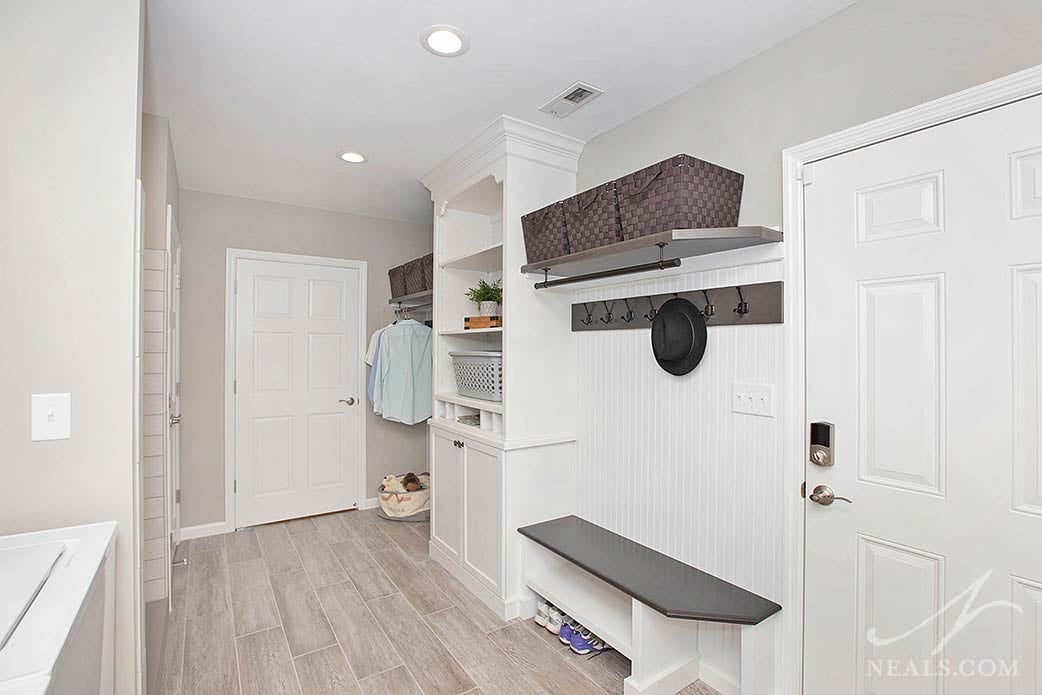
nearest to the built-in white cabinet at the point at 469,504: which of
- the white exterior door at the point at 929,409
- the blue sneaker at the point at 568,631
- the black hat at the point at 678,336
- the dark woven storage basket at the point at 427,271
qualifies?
the blue sneaker at the point at 568,631

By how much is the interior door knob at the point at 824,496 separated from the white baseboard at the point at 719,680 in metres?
0.80

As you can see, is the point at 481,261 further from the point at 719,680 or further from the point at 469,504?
the point at 719,680

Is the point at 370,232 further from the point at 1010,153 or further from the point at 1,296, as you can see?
the point at 1010,153

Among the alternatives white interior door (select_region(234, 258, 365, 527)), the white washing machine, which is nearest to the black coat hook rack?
the white washing machine

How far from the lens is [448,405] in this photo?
322 centimetres

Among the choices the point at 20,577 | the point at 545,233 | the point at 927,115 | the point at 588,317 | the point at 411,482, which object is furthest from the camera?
the point at 411,482

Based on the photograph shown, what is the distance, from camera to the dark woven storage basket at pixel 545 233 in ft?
7.63

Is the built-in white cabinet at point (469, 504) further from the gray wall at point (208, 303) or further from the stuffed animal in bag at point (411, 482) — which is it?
the gray wall at point (208, 303)

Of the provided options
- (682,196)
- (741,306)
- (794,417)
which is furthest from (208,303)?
(794,417)

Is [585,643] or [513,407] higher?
[513,407]

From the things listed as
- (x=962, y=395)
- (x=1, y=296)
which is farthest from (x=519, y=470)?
(x=1, y=296)

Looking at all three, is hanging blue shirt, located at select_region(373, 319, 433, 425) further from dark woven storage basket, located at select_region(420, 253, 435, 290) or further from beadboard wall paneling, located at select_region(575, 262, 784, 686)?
beadboard wall paneling, located at select_region(575, 262, 784, 686)

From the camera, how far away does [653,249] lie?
1987mm

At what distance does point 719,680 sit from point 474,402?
1644 millimetres
